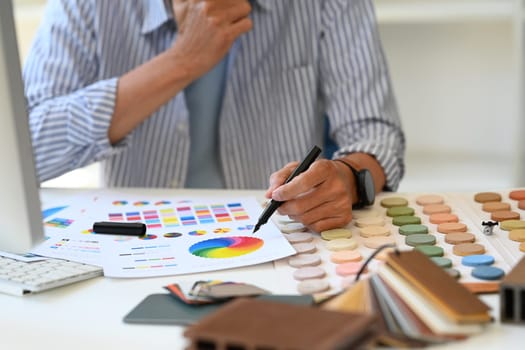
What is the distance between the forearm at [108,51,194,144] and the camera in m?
1.35

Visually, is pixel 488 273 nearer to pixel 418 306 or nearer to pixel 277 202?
pixel 418 306

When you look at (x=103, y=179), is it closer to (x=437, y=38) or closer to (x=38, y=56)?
(x=38, y=56)

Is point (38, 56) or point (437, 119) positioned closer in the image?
point (38, 56)

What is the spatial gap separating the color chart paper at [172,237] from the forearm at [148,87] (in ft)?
0.65

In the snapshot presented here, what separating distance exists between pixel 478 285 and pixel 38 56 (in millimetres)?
962

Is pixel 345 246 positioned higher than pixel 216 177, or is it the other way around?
pixel 345 246

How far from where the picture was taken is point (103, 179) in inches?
60.7

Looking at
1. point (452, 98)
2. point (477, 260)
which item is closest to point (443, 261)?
point (477, 260)

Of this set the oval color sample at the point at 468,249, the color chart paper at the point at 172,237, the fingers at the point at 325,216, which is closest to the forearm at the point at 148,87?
the color chart paper at the point at 172,237

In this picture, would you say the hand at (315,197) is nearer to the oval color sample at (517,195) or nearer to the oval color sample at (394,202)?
the oval color sample at (394,202)

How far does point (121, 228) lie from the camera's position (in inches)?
40.6

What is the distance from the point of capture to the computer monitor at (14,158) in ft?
2.52

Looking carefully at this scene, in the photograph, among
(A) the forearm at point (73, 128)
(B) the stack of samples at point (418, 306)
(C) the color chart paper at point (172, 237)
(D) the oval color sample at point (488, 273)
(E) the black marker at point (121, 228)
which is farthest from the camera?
(A) the forearm at point (73, 128)

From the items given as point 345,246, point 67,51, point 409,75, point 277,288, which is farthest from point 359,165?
point 409,75
